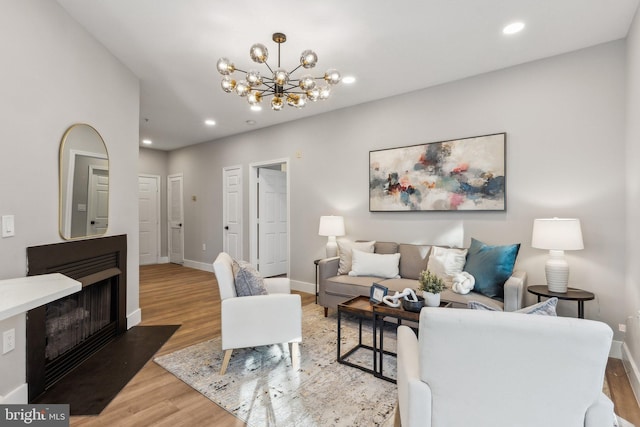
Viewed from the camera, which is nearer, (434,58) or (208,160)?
(434,58)

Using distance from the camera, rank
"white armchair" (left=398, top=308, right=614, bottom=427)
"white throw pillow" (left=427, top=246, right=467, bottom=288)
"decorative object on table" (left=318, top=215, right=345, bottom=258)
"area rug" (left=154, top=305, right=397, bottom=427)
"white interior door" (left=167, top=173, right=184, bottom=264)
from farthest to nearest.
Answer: "white interior door" (left=167, top=173, right=184, bottom=264) → "decorative object on table" (left=318, top=215, right=345, bottom=258) → "white throw pillow" (left=427, top=246, right=467, bottom=288) → "area rug" (left=154, top=305, right=397, bottom=427) → "white armchair" (left=398, top=308, right=614, bottom=427)

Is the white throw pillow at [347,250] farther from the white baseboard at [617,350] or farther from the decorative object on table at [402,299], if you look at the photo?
the white baseboard at [617,350]

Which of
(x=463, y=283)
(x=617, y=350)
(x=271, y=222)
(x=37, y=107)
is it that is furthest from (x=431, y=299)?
(x=271, y=222)

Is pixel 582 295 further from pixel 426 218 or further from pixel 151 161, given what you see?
pixel 151 161

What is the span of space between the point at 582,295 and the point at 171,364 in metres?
3.35

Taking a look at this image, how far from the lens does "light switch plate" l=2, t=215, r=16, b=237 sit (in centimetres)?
184

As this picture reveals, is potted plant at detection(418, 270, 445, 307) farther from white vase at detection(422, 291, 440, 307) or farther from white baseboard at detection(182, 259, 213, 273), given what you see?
white baseboard at detection(182, 259, 213, 273)

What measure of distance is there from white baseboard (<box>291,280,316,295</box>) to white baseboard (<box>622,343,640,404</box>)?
3389 mm

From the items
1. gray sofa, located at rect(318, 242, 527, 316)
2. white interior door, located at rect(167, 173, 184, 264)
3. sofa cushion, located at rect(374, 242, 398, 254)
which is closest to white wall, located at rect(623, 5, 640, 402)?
gray sofa, located at rect(318, 242, 527, 316)

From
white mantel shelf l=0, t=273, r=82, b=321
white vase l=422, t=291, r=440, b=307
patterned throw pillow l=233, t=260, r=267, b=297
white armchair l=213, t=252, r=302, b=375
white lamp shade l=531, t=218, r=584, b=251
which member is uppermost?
white lamp shade l=531, t=218, r=584, b=251

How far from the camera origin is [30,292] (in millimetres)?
1264

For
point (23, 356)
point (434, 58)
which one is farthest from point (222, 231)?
point (434, 58)

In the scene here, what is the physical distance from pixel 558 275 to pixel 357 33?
8.57ft

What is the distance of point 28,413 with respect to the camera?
1.47 metres
